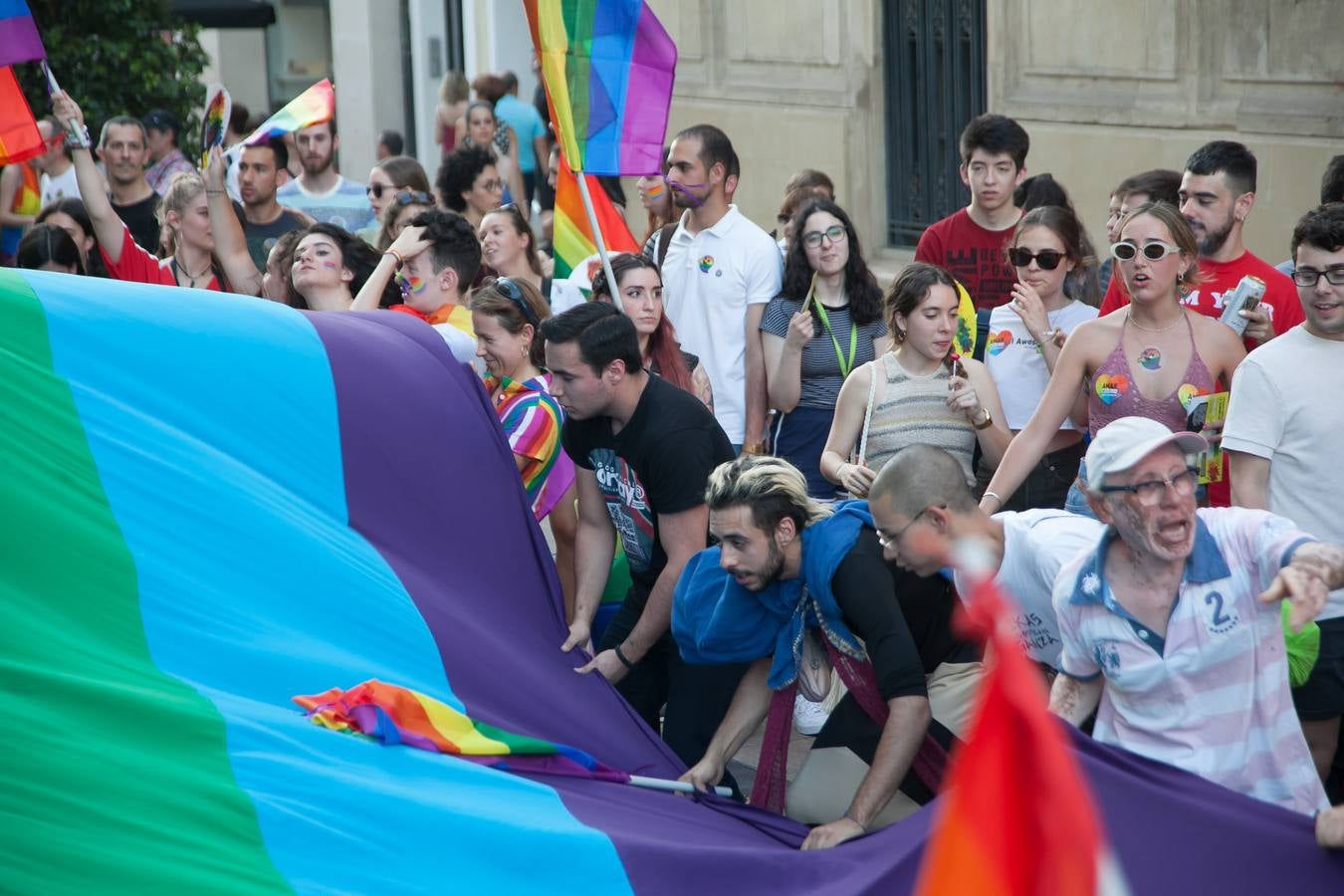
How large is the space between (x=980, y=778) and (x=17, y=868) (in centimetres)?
195

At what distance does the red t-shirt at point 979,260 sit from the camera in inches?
273

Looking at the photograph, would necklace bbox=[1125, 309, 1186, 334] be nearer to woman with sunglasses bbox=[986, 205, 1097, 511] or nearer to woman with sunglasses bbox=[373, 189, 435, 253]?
woman with sunglasses bbox=[986, 205, 1097, 511]

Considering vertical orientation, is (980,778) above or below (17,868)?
above

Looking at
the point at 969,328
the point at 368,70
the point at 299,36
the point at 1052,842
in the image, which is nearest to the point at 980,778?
the point at 1052,842

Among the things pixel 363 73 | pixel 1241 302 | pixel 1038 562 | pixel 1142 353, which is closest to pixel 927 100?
pixel 1241 302

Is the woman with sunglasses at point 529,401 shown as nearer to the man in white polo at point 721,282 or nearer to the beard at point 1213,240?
the man in white polo at point 721,282

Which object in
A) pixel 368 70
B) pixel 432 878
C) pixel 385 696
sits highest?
pixel 368 70

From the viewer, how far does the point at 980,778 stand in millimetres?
2188

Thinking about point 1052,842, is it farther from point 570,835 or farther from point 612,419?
point 612,419

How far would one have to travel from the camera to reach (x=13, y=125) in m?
7.16

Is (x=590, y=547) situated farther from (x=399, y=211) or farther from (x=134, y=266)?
(x=134, y=266)

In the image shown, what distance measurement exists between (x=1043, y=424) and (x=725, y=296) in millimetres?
2110

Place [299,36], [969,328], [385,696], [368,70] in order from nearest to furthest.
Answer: [385,696]
[969,328]
[368,70]
[299,36]

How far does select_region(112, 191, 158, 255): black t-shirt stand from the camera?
31.8 feet
